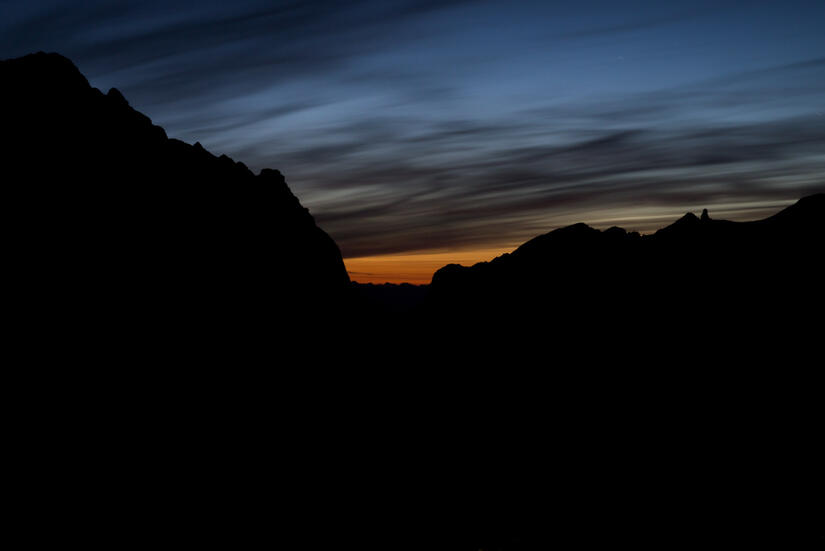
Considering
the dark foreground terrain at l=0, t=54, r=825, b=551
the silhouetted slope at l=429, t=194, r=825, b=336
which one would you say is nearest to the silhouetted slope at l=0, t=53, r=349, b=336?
the dark foreground terrain at l=0, t=54, r=825, b=551

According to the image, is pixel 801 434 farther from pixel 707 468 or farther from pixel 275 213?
pixel 275 213

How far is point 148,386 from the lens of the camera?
1925 inches

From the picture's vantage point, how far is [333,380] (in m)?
69.8

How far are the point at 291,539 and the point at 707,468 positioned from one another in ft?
151

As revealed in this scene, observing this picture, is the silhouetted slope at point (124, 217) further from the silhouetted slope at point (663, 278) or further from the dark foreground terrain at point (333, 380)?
the silhouetted slope at point (663, 278)

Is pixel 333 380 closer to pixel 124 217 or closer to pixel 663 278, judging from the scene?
pixel 124 217

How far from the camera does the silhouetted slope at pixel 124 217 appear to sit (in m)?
45.7

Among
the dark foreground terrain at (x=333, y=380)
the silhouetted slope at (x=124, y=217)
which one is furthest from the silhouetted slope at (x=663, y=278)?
the silhouetted slope at (x=124, y=217)

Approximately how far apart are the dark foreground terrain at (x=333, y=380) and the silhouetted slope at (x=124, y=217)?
23 centimetres

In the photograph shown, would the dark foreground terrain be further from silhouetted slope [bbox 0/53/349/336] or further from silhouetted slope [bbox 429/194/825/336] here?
silhouetted slope [bbox 429/194/825/336]

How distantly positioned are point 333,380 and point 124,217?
28731 millimetres

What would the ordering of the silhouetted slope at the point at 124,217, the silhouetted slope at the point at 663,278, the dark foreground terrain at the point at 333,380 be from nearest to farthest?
the dark foreground terrain at the point at 333,380 < the silhouetted slope at the point at 124,217 < the silhouetted slope at the point at 663,278

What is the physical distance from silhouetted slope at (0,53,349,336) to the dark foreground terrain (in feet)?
0.76

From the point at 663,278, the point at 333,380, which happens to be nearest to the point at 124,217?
the point at 333,380
